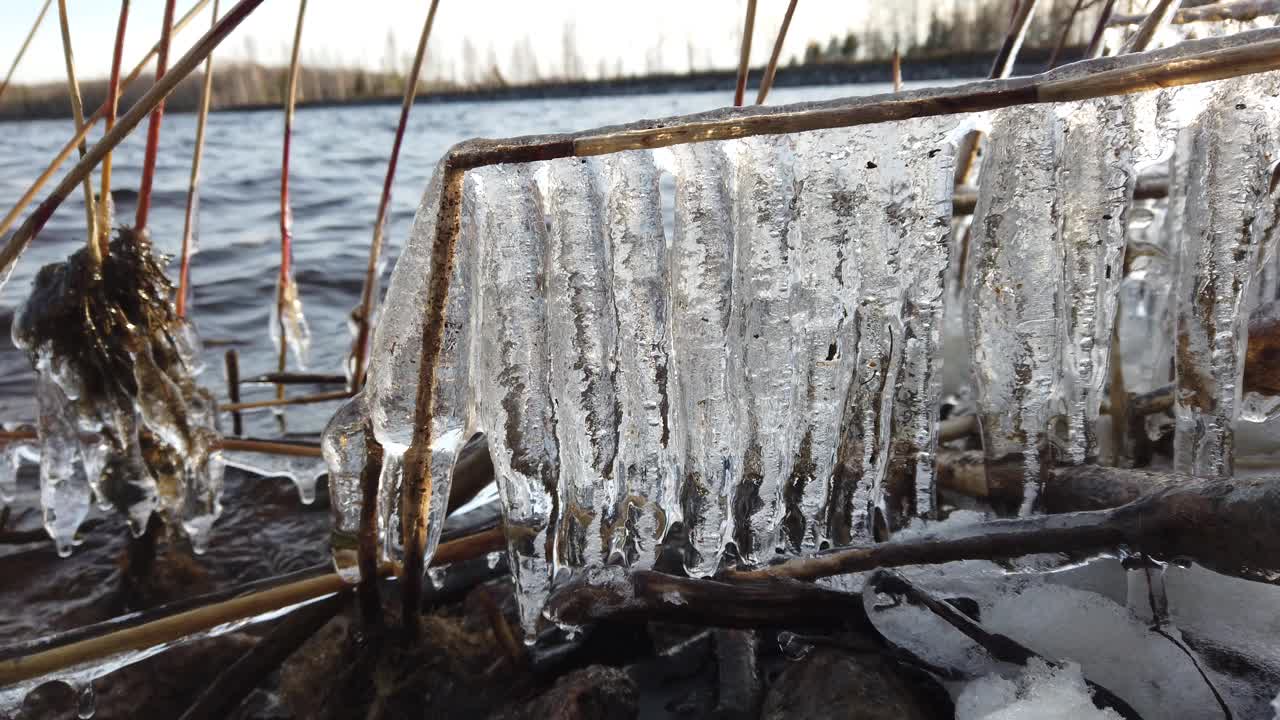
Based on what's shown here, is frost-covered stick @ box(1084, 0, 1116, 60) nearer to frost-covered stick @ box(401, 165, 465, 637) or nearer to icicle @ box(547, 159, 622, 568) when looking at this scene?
icicle @ box(547, 159, 622, 568)

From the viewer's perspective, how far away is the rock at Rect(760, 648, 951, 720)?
2.85 feet

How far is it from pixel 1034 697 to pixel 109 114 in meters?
1.68

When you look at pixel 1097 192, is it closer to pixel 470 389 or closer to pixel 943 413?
pixel 470 389

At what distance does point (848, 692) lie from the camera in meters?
0.89

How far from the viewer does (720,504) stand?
3.47 feet

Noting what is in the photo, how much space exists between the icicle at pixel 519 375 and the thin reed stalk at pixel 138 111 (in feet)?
1.46

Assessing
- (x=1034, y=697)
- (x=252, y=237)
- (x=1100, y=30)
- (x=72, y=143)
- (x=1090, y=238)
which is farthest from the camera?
(x=252, y=237)

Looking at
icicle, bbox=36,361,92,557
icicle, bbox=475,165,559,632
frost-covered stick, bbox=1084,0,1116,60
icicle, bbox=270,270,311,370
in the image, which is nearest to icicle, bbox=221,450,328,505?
icicle, bbox=36,361,92,557

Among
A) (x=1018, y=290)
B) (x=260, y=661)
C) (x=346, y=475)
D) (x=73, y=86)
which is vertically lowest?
(x=260, y=661)

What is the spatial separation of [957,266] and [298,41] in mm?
1800

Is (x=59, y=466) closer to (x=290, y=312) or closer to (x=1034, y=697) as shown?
(x=290, y=312)

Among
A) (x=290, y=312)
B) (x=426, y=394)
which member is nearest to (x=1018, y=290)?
(x=426, y=394)

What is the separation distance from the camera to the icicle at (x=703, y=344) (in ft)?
2.98

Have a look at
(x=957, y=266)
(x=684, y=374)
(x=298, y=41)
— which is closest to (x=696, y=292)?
(x=684, y=374)
